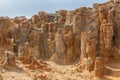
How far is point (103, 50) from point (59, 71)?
5761 millimetres

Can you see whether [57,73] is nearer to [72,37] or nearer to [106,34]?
[106,34]

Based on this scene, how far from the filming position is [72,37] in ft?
151

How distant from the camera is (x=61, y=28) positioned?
46469 mm

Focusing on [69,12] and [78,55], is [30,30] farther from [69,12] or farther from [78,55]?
[78,55]

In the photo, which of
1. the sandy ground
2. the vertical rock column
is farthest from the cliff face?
the sandy ground

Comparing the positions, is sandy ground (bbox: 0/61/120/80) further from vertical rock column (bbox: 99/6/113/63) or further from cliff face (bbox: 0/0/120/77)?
vertical rock column (bbox: 99/6/113/63)

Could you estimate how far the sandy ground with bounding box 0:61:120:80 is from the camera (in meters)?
31.8

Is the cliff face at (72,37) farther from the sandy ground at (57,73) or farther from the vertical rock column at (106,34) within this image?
the sandy ground at (57,73)

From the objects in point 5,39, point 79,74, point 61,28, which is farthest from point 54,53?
point 79,74

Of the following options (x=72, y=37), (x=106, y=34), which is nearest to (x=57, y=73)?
(x=106, y=34)

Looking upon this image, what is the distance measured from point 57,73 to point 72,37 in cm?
847

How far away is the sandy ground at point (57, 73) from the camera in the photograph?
31.8 metres

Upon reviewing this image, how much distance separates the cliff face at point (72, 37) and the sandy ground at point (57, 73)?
3.24 feet

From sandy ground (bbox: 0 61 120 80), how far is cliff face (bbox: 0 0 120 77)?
3.24 feet
